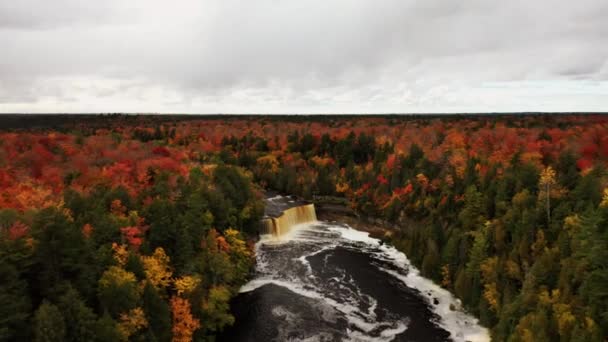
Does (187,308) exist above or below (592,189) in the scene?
below

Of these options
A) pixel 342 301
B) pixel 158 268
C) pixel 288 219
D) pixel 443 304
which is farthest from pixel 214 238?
pixel 288 219

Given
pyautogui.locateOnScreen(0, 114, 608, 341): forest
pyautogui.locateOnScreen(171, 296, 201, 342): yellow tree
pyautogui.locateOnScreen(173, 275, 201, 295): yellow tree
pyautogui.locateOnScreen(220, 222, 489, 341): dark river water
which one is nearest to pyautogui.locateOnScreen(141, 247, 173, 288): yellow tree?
pyautogui.locateOnScreen(0, 114, 608, 341): forest

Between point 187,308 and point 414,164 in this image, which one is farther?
point 414,164

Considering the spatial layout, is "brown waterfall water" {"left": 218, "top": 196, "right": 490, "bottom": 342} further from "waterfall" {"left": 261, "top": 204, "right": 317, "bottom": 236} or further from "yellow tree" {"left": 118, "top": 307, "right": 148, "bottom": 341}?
"yellow tree" {"left": 118, "top": 307, "right": 148, "bottom": 341}

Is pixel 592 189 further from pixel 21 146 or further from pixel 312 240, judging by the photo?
pixel 21 146

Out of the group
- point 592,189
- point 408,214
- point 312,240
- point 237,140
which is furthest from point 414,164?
point 237,140

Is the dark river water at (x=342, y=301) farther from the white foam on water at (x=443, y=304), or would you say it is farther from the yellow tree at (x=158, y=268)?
the yellow tree at (x=158, y=268)
